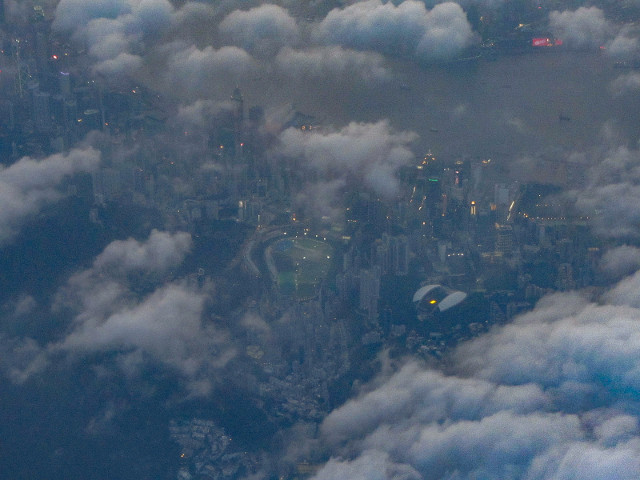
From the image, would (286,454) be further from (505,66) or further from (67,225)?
(505,66)

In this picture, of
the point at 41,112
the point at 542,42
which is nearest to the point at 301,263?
the point at 41,112

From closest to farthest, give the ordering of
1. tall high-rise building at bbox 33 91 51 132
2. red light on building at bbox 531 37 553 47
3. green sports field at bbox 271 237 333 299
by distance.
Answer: green sports field at bbox 271 237 333 299, tall high-rise building at bbox 33 91 51 132, red light on building at bbox 531 37 553 47

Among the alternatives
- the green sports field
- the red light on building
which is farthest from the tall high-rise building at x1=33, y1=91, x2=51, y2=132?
the red light on building

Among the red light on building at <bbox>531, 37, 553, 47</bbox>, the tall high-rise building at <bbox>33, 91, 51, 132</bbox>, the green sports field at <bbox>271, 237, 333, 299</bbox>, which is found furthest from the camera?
the red light on building at <bbox>531, 37, 553, 47</bbox>

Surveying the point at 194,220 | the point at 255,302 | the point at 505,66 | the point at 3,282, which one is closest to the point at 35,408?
the point at 3,282

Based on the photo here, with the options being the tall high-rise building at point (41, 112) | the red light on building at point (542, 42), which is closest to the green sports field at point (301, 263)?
the tall high-rise building at point (41, 112)

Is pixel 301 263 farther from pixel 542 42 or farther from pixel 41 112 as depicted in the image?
pixel 542 42

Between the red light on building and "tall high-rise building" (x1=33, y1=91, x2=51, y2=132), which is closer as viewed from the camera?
"tall high-rise building" (x1=33, y1=91, x2=51, y2=132)

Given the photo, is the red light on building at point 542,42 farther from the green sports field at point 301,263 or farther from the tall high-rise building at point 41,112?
the tall high-rise building at point 41,112

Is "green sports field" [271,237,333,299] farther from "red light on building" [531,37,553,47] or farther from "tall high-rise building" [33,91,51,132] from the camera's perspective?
"red light on building" [531,37,553,47]

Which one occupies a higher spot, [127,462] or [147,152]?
[147,152]

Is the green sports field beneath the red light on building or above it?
beneath
